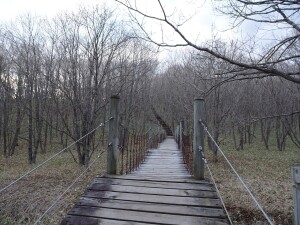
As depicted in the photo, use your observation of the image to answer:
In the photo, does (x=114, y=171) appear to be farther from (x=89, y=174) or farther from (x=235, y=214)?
(x=89, y=174)

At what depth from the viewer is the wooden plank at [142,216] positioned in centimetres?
312

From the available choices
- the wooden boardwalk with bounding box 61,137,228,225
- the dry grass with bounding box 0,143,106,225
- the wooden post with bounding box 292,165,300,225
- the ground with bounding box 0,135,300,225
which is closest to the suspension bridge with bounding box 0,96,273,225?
the wooden boardwalk with bounding box 61,137,228,225

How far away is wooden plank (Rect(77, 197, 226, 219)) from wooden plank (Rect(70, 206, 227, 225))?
6 cm

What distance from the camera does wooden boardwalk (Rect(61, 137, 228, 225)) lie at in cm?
319

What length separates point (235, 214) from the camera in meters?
7.26

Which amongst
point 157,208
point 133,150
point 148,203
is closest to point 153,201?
point 148,203

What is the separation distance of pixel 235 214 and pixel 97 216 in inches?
200

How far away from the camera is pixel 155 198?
368cm

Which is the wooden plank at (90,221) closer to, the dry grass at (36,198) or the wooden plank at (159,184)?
the wooden plank at (159,184)

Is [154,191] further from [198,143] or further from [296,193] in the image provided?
[296,193]

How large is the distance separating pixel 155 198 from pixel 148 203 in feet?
0.52

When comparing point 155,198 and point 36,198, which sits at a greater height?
point 155,198

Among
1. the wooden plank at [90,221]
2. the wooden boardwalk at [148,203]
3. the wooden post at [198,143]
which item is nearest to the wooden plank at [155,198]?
the wooden boardwalk at [148,203]

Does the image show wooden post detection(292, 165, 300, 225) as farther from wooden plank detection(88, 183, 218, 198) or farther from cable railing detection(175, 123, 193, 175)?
cable railing detection(175, 123, 193, 175)
